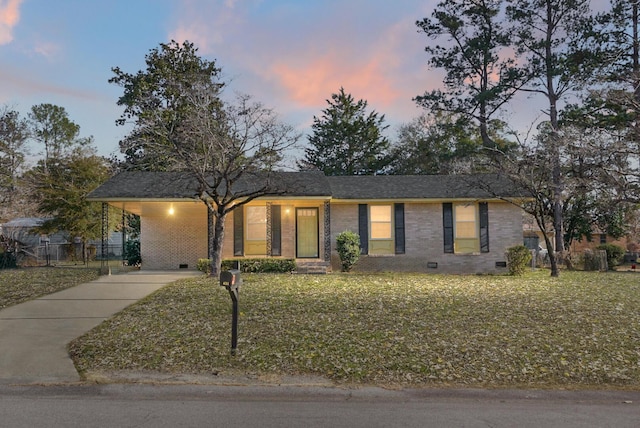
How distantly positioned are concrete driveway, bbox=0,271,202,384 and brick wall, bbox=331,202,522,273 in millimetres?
8380

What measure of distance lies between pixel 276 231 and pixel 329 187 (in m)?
2.72

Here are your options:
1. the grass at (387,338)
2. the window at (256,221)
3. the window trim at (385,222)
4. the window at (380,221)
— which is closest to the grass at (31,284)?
the grass at (387,338)

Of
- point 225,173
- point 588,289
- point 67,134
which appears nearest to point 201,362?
point 225,173

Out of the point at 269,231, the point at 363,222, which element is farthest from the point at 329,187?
the point at 269,231

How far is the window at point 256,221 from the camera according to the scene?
1805cm

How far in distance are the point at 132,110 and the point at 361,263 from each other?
764 inches

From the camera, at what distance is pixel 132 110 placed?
28984 mm

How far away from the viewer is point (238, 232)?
1764 centimetres

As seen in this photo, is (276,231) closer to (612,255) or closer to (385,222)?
(385,222)

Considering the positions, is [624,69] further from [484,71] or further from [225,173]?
[225,173]

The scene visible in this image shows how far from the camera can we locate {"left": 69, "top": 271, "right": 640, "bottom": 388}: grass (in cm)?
595

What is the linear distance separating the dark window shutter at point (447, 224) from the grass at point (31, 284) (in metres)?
13.0

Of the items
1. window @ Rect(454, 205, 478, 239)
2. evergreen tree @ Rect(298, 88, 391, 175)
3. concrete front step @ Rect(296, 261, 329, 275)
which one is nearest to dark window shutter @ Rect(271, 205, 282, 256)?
concrete front step @ Rect(296, 261, 329, 275)

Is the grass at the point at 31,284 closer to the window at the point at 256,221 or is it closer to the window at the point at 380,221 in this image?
the window at the point at 256,221
